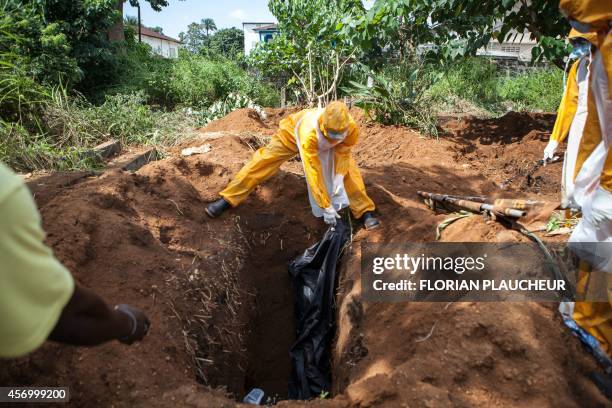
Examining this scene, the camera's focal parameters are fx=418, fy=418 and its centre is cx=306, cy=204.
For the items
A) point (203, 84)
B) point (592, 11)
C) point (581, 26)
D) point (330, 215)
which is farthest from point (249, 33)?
point (592, 11)

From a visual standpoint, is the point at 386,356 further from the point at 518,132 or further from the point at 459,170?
the point at 518,132

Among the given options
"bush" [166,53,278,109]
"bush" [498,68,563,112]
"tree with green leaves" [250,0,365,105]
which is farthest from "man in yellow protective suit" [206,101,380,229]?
"bush" [498,68,563,112]

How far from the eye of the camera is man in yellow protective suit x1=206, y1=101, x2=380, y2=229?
3.55 m

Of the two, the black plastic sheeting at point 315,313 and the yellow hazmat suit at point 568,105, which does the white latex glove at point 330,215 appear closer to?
the black plastic sheeting at point 315,313

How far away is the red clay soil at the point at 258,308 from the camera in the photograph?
6.88 feet

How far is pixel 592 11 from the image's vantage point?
202 cm

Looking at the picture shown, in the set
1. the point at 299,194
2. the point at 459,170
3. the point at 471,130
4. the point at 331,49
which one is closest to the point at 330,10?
the point at 331,49

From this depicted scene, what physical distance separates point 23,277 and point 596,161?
8.59ft

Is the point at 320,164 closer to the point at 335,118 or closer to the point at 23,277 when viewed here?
the point at 335,118

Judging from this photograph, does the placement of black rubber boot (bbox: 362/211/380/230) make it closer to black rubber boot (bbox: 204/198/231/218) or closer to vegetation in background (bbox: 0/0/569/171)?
black rubber boot (bbox: 204/198/231/218)

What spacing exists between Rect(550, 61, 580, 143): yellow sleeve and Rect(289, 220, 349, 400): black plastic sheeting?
2.31 meters

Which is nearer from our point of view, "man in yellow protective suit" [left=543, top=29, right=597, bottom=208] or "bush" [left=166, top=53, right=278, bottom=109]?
"man in yellow protective suit" [left=543, top=29, right=597, bottom=208]

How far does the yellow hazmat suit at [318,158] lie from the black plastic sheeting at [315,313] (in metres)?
0.34

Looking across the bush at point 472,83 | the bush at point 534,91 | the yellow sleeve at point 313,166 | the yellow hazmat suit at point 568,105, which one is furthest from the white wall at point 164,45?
the yellow hazmat suit at point 568,105
